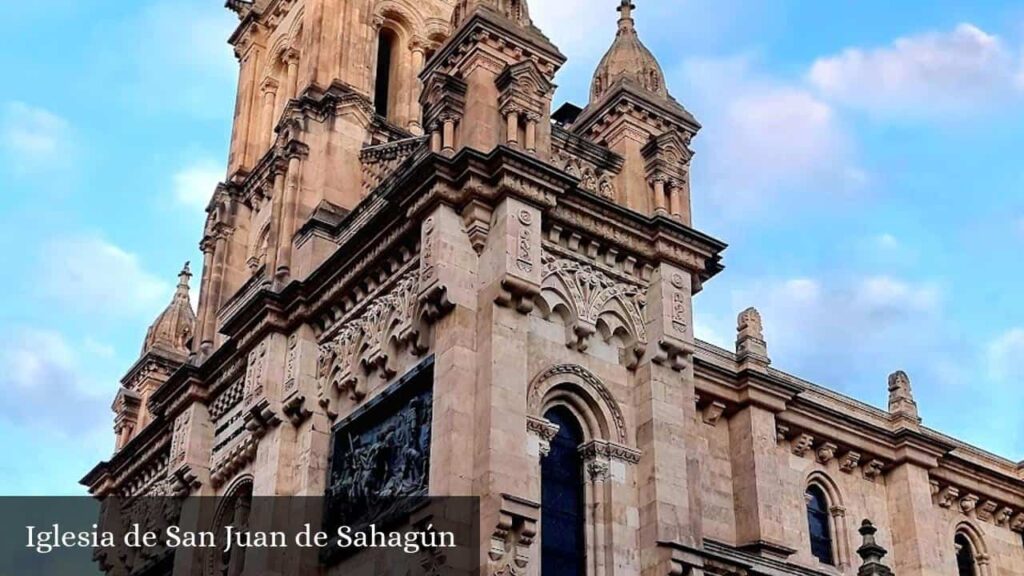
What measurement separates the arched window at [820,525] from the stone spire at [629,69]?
951 cm

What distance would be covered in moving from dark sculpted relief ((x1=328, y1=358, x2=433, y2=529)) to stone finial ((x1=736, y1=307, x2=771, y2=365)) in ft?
29.5

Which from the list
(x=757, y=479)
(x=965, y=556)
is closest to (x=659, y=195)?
(x=757, y=479)

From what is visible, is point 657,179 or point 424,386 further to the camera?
point 657,179

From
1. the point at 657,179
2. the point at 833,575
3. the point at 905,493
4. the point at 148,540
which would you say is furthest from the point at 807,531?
the point at 148,540

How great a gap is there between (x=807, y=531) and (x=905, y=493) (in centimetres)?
320

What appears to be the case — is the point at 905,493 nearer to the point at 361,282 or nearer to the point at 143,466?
the point at 361,282

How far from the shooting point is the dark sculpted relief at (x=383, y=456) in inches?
898

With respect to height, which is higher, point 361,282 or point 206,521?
point 361,282

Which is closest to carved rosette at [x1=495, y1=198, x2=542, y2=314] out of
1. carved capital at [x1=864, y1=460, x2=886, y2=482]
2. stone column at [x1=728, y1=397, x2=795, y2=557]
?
stone column at [x1=728, y1=397, x2=795, y2=557]

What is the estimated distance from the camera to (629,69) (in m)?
28.2

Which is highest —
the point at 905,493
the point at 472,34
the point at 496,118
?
the point at 472,34

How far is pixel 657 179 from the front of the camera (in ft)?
86.3

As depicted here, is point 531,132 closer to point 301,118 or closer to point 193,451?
point 301,118

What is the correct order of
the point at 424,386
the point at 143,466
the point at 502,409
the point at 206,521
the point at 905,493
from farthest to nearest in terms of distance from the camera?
the point at 143,466 < the point at 905,493 < the point at 206,521 < the point at 424,386 < the point at 502,409
